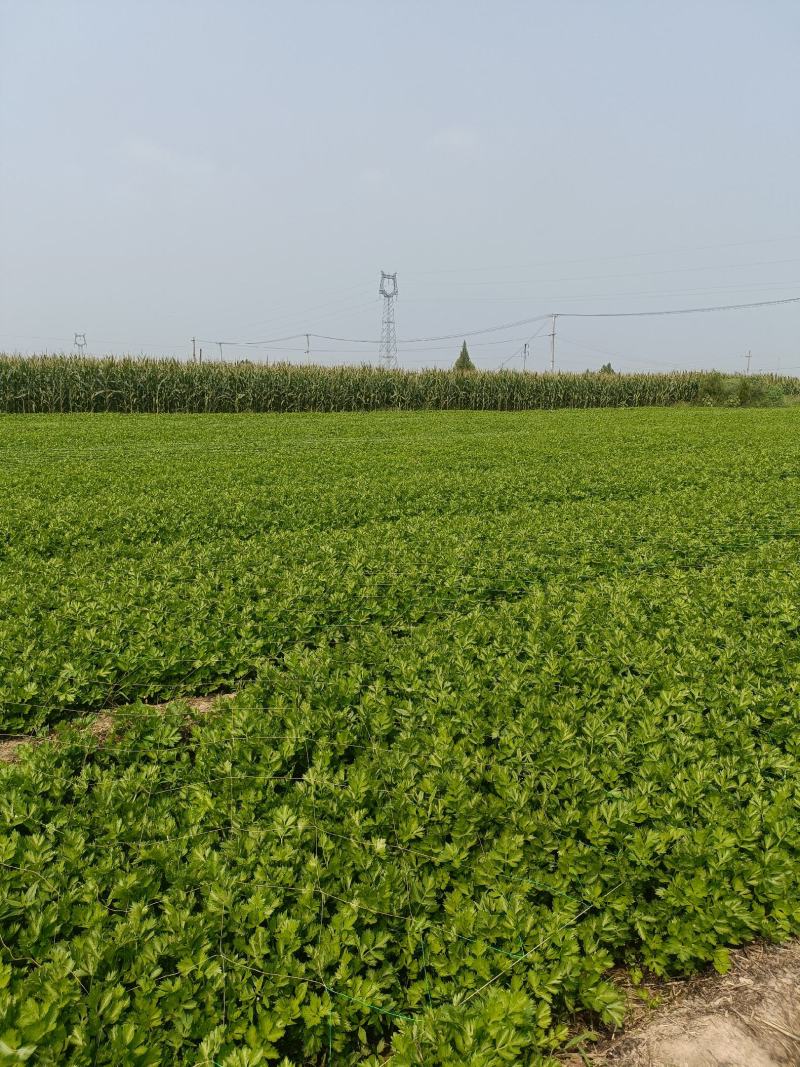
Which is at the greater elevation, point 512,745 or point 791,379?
point 791,379

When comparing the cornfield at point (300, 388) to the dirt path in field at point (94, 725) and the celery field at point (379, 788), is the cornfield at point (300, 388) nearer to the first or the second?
the celery field at point (379, 788)

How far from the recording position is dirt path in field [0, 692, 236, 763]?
4727mm

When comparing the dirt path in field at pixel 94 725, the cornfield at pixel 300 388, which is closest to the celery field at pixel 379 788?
the dirt path in field at pixel 94 725

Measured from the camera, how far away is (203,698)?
18.6ft

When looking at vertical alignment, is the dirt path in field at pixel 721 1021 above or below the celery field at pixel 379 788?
below

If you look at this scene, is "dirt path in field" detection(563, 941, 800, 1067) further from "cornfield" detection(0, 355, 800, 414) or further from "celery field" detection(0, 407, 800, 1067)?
"cornfield" detection(0, 355, 800, 414)

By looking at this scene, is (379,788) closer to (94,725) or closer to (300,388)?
(94,725)

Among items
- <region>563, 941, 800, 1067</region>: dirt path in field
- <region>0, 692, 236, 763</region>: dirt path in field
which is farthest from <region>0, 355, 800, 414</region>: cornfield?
<region>563, 941, 800, 1067</region>: dirt path in field

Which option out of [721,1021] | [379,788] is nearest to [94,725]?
[379,788]

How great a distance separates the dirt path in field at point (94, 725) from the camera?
473cm

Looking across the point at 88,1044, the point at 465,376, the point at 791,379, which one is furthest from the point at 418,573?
the point at 791,379

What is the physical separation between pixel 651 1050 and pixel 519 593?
5.07m

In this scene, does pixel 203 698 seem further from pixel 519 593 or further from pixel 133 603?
pixel 519 593

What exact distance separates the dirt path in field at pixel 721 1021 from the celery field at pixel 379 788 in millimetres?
100
